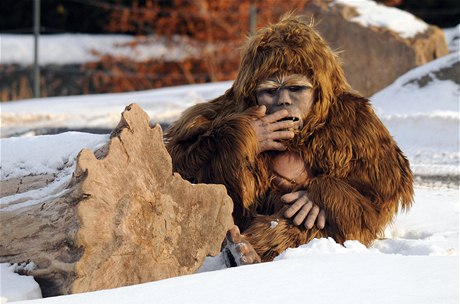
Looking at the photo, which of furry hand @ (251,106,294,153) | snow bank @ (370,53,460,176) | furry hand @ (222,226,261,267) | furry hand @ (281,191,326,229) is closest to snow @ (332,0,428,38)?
snow bank @ (370,53,460,176)

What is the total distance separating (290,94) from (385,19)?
6221mm

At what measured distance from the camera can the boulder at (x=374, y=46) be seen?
9.85 meters

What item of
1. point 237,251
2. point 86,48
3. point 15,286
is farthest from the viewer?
point 86,48

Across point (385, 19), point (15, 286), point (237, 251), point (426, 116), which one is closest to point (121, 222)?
point (15, 286)

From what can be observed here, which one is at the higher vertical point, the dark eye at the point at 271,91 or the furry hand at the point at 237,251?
the dark eye at the point at 271,91

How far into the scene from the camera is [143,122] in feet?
11.7

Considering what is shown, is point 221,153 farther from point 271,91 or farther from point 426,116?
point 426,116

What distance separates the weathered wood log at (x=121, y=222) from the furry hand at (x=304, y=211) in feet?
1.65

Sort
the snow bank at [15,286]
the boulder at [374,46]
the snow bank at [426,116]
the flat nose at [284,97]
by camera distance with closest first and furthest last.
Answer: the snow bank at [15,286]
the flat nose at [284,97]
the snow bank at [426,116]
the boulder at [374,46]

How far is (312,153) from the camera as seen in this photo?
13.9 ft

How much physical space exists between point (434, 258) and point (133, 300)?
1182 millimetres

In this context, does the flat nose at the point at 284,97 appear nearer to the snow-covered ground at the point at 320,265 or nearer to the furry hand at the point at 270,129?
the furry hand at the point at 270,129

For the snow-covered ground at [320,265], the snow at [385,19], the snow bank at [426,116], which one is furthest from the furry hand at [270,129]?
the snow at [385,19]

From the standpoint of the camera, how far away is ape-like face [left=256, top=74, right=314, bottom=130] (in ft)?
13.9
